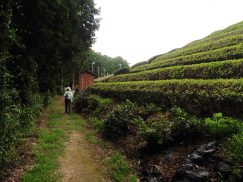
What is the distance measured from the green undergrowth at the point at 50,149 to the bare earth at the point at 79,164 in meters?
0.23

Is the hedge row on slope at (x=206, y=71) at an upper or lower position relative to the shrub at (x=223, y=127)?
upper

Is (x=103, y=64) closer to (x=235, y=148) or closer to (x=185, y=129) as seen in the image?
(x=185, y=129)

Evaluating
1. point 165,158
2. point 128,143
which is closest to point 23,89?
point 128,143

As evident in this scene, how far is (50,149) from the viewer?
8.88m

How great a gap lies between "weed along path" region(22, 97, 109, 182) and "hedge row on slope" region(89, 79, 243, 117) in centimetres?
398

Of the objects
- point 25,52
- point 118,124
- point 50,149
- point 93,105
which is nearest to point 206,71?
point 118,124

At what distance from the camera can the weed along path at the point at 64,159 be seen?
6.92 m

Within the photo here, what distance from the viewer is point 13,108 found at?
25.2 feet

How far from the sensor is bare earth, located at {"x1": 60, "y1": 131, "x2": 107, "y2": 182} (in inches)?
276

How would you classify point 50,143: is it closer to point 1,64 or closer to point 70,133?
point 70,133

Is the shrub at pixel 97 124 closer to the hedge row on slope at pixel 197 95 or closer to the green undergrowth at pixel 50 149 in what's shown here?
the green undergrowth at pixel 50 149

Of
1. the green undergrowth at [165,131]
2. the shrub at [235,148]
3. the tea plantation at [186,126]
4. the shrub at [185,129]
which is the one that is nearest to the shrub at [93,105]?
the tea plantation at [186,126]

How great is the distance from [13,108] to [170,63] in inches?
581

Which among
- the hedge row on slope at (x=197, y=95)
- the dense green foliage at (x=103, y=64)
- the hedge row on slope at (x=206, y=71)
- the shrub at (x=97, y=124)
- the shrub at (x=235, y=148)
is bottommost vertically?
the shrub at (x=97, y=124)
